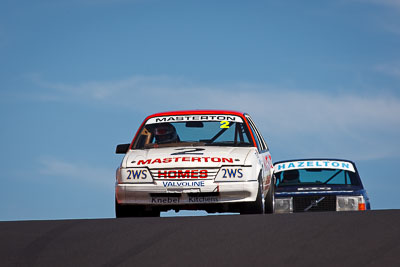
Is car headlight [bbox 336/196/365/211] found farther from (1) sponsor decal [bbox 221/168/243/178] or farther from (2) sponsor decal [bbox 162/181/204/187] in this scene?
(2) sponsor decal [bbox 162/181/204/187]

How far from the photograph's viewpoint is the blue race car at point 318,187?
13.6 m

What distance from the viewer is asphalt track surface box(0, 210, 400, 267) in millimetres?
4926

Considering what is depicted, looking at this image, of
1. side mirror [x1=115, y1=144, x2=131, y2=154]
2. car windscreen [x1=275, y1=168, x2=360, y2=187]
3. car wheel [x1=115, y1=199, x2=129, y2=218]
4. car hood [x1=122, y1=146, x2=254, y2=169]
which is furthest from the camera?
car windscreen [x1=275, y1=168, x2=360, y2=187]

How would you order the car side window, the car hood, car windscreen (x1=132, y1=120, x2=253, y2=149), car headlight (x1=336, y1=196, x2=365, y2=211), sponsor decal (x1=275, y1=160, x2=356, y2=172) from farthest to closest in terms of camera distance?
sponsor decal (x1=275, y1=160, x2=356, y2=172) → car headlight (x1=336, y1=196, x2=365, y2=211) → the car side window → car windscreen (x1=132, y1=120, x2=253, y2=149) → the car hood

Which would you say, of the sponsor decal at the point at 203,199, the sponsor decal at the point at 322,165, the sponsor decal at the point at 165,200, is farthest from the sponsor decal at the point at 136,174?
the sponsor decal at the point at 322,165

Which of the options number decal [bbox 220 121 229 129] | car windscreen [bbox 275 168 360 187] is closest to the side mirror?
number decal [bbox 220 121 229 129]

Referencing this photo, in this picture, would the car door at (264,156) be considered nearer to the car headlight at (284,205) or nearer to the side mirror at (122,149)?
the car headlight at (284,205)

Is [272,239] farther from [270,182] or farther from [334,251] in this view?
[270,182]

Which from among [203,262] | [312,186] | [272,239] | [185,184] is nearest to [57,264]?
[203,262]

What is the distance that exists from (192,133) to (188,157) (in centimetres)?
132

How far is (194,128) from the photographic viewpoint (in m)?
12.5

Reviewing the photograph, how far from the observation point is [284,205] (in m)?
13.9

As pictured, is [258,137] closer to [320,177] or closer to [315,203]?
[315,203]

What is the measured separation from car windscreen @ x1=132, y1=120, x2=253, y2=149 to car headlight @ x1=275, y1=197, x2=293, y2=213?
1967 millimetres
